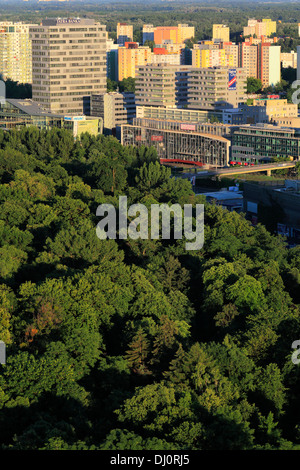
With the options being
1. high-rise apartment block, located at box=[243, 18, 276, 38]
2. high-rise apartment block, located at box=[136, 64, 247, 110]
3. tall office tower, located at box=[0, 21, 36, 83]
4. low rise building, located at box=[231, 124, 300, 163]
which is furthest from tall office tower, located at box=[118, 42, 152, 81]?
high-rise apartment block, located at box=[243, 18, 276, 38]

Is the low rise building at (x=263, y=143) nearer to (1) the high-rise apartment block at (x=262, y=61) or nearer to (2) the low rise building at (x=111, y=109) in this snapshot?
(2) the low rise building at (x=111, y=109)

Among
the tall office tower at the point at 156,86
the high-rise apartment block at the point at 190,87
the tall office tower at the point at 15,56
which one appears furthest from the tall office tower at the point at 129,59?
the tall office tower at the point at 156,86

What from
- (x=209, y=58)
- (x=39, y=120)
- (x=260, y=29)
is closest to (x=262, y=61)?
(x=209, y=58)

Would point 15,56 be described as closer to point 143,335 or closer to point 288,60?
point 288,60

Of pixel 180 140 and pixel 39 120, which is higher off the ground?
pixel 39 120

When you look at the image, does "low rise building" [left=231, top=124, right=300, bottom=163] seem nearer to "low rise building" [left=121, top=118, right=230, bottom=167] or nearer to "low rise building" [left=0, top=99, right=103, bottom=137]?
"low rise building" [left=121, top=118, right=230, bottom=167]
